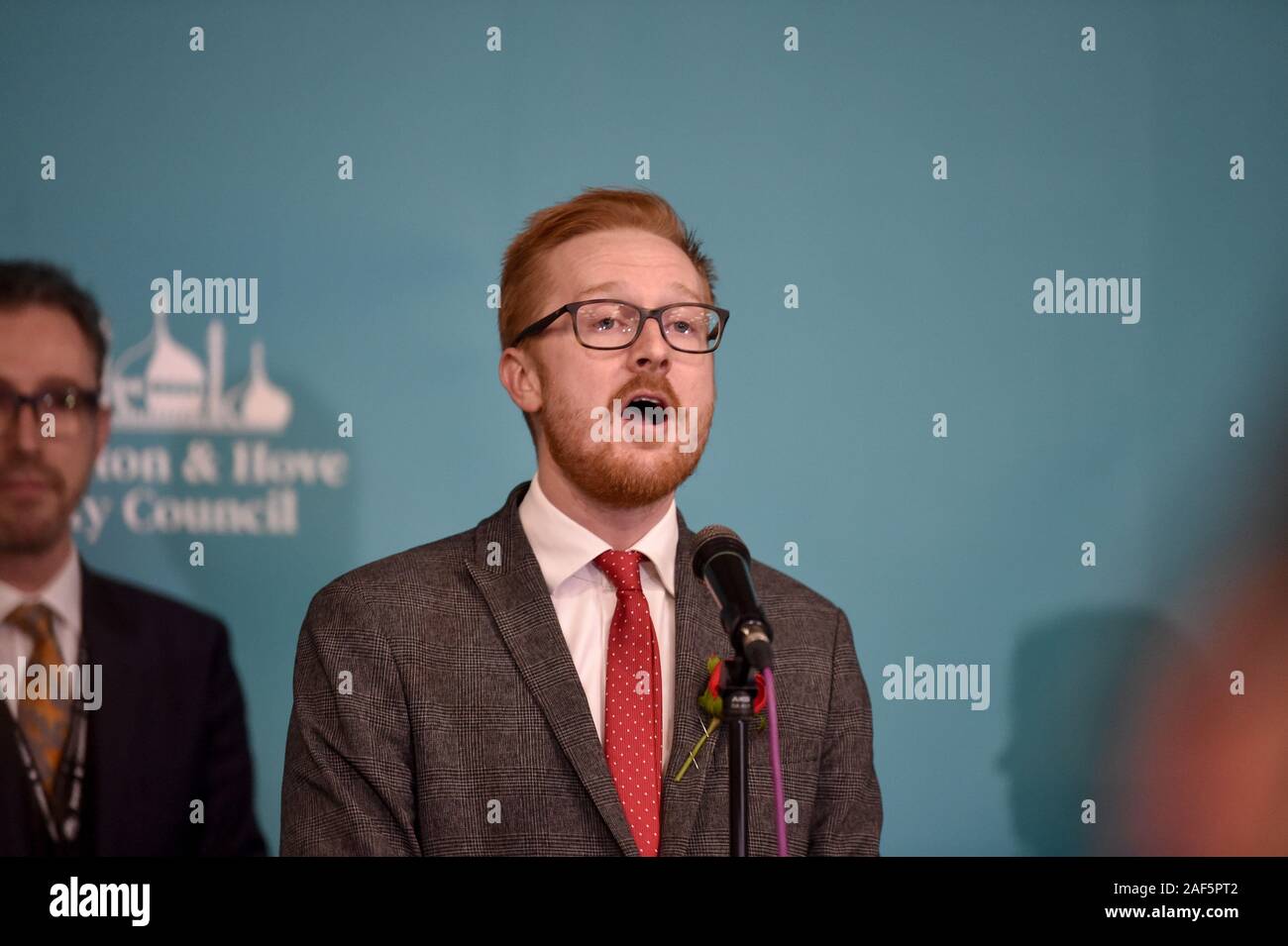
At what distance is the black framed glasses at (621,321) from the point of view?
8.69 ft

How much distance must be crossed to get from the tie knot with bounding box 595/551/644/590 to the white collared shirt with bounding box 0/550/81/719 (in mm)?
1325

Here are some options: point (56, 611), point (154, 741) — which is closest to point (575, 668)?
point (154, 741)

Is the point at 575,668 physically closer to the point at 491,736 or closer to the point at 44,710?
the point at 491,736

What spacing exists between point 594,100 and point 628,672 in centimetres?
145

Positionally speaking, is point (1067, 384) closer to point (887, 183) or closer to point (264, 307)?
point (887, 183)

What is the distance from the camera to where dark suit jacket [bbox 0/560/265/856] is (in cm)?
293

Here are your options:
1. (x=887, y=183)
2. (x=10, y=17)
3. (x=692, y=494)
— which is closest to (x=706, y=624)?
(x=692, y=494)

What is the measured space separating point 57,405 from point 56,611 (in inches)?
19.0

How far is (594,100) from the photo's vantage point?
3160 mm

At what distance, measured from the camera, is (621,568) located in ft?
8.42

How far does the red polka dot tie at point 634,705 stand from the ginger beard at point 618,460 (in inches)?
5.1

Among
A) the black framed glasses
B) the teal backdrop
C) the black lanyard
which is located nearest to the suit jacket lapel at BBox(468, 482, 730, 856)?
the black framed glasses

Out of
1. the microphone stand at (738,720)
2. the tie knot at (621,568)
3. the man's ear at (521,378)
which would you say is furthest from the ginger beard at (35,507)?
the microphone stand at (738,720)
